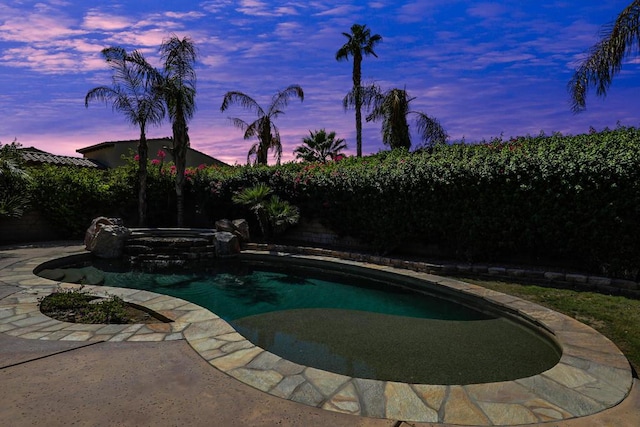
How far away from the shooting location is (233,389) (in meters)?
3.07

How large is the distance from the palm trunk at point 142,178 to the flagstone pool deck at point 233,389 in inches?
437

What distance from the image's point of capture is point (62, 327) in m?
4.41

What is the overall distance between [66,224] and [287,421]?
46.2ft

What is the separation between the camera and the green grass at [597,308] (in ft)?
14.7

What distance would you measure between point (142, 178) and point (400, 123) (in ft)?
39.9

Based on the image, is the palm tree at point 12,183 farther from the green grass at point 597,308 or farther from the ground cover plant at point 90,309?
the green grass at point 597,308

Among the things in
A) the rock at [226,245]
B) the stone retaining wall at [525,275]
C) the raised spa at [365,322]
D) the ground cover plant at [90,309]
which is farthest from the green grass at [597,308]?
the rock at [226,245]

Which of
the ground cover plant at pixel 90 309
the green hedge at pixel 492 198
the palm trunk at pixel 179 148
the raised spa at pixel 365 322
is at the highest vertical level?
the palm trunk at pixel 179 148

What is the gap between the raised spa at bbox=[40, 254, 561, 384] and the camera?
407cm

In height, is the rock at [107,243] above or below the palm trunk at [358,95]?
below

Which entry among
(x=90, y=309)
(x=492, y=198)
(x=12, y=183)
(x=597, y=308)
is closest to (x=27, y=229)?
(x=12, y=183)

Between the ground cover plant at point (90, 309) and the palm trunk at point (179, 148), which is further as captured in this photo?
the palm trunk at point (179, 148)

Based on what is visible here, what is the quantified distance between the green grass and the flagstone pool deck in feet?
0.97

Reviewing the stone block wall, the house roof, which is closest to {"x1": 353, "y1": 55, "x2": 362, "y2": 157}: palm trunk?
the stone block wall
